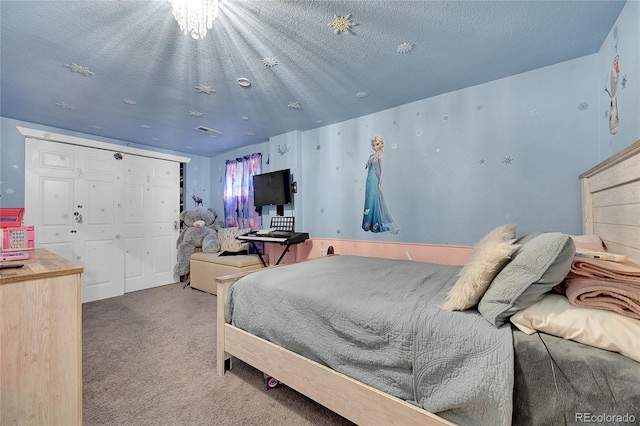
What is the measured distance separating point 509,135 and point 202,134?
375 cm

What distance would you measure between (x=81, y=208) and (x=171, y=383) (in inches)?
126

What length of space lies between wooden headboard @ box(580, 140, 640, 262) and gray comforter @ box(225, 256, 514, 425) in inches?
33.4

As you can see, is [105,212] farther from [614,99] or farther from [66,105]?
[614,99]

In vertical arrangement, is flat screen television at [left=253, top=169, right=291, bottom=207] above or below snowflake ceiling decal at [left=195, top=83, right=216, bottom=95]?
below

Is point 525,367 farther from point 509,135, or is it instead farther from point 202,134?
point 202,134

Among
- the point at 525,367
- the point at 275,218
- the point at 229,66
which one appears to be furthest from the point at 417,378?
→ the point at 275,218

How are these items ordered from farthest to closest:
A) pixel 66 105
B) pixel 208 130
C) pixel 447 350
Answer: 1. pixel 208 130
2. pixel 66 105
3. pixel 447 350

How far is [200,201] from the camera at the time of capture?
4.85m

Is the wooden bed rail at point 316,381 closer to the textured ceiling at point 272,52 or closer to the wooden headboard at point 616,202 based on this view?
the wooden headboard at point 616,202

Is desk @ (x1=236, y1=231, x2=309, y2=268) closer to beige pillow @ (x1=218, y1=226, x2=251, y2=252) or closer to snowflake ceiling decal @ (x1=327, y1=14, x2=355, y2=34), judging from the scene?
beige pillow @ (x1=218, y1=226, x2=251, y2=252)

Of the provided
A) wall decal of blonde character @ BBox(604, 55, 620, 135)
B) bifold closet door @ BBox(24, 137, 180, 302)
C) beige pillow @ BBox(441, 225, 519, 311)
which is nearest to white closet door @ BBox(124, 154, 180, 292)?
bifold closet door @ BBox(24, 137, 180, 302)

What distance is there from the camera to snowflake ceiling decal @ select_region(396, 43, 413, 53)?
1839 millimetres

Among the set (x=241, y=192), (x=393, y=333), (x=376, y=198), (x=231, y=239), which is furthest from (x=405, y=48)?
(x=231, y=239)

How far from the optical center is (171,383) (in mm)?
1748
